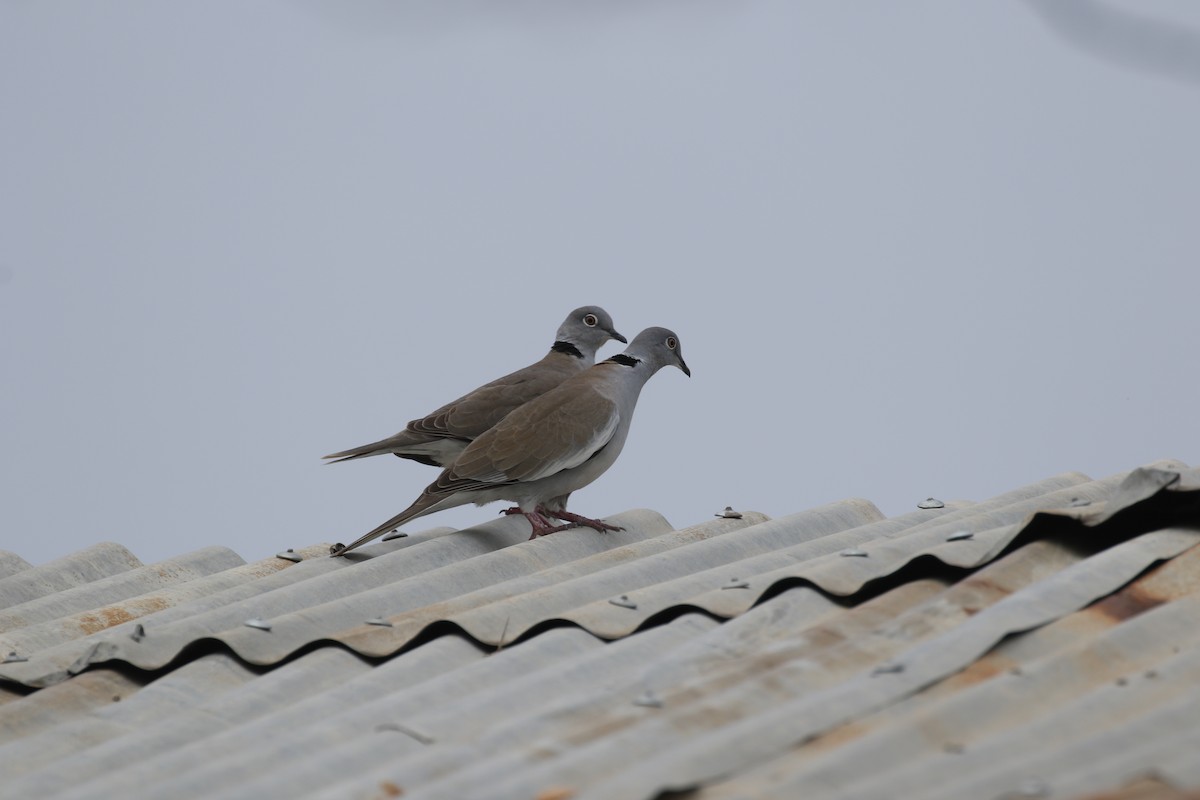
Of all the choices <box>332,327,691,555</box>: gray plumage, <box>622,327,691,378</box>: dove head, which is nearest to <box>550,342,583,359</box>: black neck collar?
<box>622,327,691,378</box>: dove head

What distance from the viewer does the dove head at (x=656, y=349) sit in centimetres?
659

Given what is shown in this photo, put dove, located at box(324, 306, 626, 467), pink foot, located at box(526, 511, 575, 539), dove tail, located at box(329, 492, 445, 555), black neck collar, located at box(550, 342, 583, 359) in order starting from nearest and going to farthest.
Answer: dove tail, located at box(329, 492, 445, 555)
pink foot, located at box(526, 511, 575, 539)
dove, located at box(324, 306, 626, 467)
black neck collar, located at box(550, 342, 583, 359)

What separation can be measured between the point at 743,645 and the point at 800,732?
2.15 ft

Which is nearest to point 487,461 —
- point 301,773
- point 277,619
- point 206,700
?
point 277,619

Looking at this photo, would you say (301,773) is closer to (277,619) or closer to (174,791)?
(174,791)

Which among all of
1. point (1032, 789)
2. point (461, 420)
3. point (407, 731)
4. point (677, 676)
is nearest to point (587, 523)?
point (461, 420)

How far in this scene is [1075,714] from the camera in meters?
2.39

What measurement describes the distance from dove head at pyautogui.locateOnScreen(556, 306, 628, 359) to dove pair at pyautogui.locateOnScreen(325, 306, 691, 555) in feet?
2.04

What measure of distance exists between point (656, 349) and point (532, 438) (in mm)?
1198

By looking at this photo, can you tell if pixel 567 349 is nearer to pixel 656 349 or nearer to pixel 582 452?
pixel 656 349

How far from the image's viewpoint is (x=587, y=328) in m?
7.43

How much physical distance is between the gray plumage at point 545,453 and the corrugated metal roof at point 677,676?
101cm

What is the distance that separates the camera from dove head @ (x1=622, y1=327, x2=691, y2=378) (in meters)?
6.59

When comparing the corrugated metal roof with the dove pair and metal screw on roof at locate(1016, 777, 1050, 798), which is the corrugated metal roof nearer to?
metal screw on roof at locate(1016, 777, 1050, 798)
